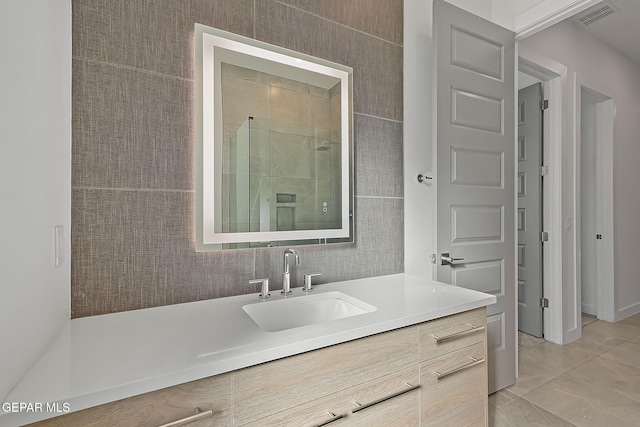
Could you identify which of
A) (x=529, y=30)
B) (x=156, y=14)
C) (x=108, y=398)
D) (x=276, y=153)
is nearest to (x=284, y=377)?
(x=108, y=398)

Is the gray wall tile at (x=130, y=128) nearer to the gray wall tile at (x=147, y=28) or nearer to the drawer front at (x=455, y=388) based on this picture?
the gray wall tile at (x=147, y=28)

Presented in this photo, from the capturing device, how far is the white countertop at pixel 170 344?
2.23 feet

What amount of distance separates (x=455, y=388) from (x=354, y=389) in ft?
1.70

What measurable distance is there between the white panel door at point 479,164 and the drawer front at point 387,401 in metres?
0.76

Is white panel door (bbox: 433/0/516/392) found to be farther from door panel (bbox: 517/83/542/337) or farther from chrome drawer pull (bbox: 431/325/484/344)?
door panel (bbox: 517/83/542/337)

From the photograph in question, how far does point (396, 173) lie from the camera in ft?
6.06

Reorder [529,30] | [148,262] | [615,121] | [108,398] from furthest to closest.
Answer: [615,121]
[529,30]
[148,262]
[108,398]

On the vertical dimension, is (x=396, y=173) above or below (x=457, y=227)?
above

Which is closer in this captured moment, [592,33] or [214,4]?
[214,4]

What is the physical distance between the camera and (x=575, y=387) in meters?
2.12

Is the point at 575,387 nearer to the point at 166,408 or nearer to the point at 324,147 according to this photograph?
the point at 324,147

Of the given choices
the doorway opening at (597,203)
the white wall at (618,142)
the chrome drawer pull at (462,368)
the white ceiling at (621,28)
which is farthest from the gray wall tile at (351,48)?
the doorway opening at (597,203)

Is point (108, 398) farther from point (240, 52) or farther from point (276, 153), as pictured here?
point (240, 52)

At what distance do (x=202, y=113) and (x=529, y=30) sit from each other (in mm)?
2105
